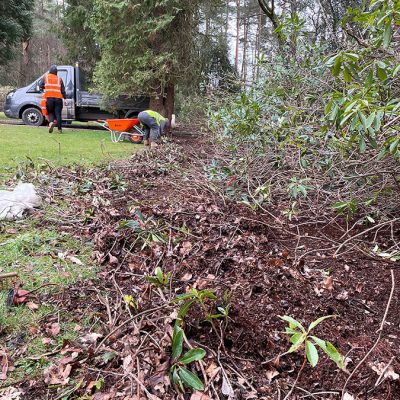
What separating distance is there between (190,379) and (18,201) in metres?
2.70

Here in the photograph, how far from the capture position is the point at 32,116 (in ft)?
39.8

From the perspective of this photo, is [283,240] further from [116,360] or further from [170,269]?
[116,360]

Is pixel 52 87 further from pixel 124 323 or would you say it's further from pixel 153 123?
pixel 124 323

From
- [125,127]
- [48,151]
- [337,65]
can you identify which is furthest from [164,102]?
[337,65]

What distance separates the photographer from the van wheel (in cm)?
1209

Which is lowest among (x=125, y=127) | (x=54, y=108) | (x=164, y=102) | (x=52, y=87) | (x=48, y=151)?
(x=48, y=151)

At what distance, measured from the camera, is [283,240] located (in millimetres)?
2838

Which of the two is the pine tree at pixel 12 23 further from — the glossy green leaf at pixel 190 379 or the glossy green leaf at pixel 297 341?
the glossy green leaf at pixel 297 341

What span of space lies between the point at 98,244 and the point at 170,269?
706 mm

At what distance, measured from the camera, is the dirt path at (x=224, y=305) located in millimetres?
1433

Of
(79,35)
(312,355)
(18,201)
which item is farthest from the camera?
(79,35)

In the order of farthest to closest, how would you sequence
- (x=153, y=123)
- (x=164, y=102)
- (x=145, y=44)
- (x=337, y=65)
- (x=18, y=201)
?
(x=164, y=102) → (x=145, y=44) → (x=153, y=123) → (x=18, y=201) → (x=337, y=65)

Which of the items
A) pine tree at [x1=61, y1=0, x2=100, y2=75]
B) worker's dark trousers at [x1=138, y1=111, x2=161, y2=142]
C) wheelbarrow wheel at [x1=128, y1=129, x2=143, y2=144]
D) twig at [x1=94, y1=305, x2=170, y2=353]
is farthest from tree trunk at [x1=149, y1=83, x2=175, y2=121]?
twig at [x1=94, y1=305, x2=170, y2=353]

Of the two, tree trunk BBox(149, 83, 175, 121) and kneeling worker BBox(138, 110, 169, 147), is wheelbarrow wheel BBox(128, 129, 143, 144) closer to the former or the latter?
kneeling worker BBox(138, 110, 169, 147)
